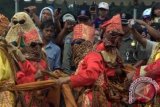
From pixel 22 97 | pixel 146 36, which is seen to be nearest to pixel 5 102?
pixel 22 97

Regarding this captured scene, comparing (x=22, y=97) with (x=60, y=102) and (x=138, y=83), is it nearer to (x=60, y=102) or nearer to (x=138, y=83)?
(x=60, y=102)

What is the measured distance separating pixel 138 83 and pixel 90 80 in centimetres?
61

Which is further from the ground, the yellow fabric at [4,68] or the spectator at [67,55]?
the yellow fabric at [4,68]

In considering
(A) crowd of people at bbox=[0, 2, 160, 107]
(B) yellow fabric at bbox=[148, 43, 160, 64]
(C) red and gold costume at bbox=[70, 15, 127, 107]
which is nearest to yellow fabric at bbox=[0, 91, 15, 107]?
(A) crowd of people at bbox=[0, 2, 160, 107]

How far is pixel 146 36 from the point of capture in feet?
35.1

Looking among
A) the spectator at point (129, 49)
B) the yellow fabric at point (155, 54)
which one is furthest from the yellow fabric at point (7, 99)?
the spectator at point (129, 49)

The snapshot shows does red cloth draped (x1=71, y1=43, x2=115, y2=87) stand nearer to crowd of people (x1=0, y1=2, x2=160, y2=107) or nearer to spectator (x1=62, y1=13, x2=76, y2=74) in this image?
crowd of people (x1=0, y1=2, x2=160, y2=107)

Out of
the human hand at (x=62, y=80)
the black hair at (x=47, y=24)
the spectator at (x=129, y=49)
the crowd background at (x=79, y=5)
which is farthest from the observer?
the crowd background at (x=79, y=5)

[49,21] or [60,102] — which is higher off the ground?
[49,21]

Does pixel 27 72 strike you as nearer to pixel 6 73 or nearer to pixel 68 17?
pixel 6 73

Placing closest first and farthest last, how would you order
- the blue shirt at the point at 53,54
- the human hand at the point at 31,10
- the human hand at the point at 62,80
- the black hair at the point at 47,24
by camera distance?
the human hand at the point at 62,80, the blue shirt at the point at 53,54, the black hair at the point at 47,24, the human hand at the point at 31,10

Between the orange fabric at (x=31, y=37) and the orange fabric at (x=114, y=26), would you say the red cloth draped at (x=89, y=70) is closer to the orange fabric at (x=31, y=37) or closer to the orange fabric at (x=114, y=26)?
the orange fabric at (x=114, y=26)

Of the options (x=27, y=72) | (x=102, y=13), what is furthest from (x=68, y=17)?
(x=27, y=72)

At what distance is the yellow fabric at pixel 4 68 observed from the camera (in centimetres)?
851
